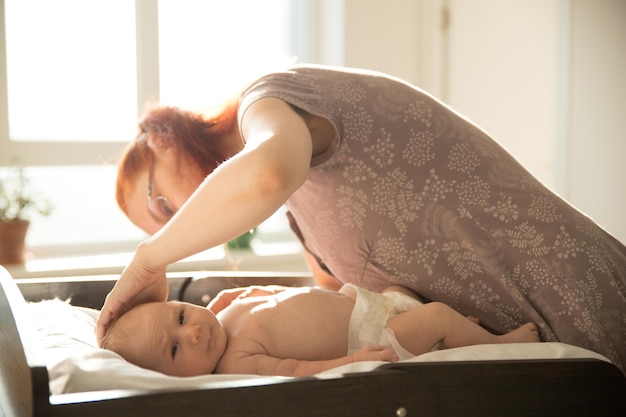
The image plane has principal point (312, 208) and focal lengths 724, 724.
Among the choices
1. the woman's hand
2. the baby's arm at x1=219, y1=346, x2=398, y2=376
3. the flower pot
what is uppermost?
the woman's hand

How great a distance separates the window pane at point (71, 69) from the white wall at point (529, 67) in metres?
0.91

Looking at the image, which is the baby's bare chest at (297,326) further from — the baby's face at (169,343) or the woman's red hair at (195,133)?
the woman's red hair at (195,133)

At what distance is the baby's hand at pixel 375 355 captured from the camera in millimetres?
1080

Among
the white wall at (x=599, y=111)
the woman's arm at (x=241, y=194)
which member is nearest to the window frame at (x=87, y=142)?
the white wall at (x=599, y=111)

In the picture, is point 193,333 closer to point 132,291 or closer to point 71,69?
point 132,291

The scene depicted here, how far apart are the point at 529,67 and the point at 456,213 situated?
1.93m

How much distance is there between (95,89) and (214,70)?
0.52 meters

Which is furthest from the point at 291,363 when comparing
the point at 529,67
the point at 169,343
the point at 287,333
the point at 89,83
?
the point at 529,67

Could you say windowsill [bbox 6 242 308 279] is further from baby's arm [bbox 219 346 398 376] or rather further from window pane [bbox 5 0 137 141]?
baby's arm [bbox 219 346 398 376]

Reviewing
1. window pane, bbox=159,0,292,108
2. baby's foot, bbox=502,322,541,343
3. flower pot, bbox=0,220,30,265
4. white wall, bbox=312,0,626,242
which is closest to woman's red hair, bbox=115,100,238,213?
baby's foot, bbox=502,322,541,343

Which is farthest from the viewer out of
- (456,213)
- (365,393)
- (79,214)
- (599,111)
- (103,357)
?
(79,214)

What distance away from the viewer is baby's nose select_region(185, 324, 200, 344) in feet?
3.97

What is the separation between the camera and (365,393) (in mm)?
903

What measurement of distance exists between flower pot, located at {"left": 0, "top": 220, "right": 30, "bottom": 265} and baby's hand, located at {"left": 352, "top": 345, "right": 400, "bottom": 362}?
182cm
